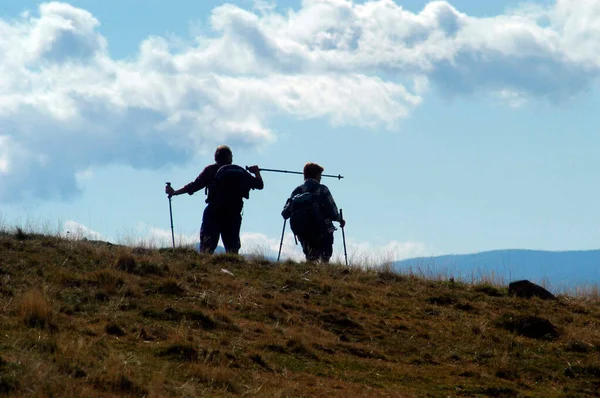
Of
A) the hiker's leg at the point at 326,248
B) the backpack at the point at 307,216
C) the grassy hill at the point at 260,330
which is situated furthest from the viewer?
the hiker's leg at the point at 326,248

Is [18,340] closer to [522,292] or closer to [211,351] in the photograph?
[211,351]

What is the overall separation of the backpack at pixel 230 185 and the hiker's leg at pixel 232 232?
0.27 m

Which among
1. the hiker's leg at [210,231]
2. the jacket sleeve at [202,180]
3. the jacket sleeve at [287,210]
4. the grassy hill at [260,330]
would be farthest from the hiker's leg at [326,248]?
the jacket sleeve at [202,180]

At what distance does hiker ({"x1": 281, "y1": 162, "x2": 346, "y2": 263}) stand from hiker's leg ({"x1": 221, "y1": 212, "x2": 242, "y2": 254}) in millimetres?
1003

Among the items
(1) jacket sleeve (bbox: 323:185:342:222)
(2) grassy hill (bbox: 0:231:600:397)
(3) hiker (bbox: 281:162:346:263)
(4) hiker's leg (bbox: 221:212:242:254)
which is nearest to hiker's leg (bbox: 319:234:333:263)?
(3) hiker (bbox: 281:162:346:263)

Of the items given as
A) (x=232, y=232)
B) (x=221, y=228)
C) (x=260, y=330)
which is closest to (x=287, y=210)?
(x=232, y=232)

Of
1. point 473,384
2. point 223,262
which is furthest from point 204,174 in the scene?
point 473,384

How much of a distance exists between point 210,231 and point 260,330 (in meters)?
6.31

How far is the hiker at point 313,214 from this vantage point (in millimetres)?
19422

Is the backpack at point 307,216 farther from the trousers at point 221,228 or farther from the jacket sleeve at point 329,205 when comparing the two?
the trousers at point 221,228

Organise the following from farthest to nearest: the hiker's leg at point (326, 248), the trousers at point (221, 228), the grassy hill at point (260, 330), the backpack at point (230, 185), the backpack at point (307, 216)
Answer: the hiker's leg at point (326, 248) → the backpack at point (307, 216) → the trousers at point (221, 228) → the backpack at point (230, 185) → the grassy hill at point (260, 330)

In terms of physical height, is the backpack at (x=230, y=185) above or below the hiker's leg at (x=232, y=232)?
above

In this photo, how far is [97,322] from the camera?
486 inches

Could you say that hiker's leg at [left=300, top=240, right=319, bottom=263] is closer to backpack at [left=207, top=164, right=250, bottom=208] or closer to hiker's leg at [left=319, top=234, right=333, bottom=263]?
hiker's leg at [left=319, top=234, right=333, bottom=263]
